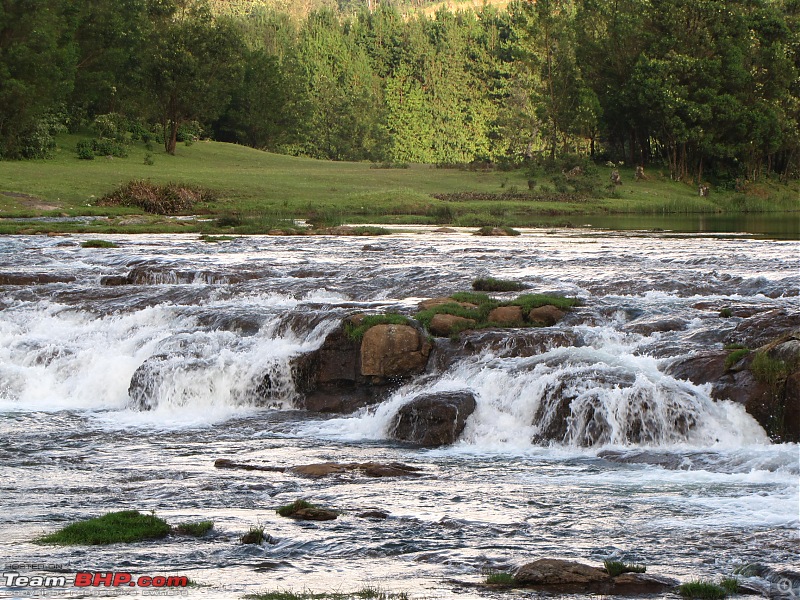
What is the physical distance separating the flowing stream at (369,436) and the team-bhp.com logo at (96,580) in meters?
0.20

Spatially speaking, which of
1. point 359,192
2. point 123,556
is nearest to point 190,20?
point 359,192

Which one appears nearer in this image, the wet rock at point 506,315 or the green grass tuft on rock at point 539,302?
the wet rock at point 506,315

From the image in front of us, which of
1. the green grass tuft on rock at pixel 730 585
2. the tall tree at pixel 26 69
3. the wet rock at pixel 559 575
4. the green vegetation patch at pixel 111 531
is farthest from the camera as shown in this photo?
the tall tree at pixel 26 69

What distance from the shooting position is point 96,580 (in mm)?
8539

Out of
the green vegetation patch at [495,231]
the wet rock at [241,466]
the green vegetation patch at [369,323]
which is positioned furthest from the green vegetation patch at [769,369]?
the green vegetation patch at [495,231]

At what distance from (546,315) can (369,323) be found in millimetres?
3569

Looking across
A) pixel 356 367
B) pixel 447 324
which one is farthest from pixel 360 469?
pixel 447 324

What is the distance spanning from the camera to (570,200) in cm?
6372

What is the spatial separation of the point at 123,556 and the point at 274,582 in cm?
160

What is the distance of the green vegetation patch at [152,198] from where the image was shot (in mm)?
51031

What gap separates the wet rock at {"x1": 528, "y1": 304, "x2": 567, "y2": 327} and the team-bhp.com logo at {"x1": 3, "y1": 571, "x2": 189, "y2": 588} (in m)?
12.1

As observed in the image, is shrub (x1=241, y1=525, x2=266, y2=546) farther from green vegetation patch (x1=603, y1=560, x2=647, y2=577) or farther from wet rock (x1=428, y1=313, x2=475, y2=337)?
wet rock (x1=428, y1=313, x2=475, y2=337)

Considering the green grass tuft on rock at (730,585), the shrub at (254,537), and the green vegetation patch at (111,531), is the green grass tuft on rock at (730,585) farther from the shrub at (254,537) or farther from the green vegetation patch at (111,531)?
the green vegetation patch at (111,531)

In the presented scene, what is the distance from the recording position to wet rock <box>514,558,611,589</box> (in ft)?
28.3
